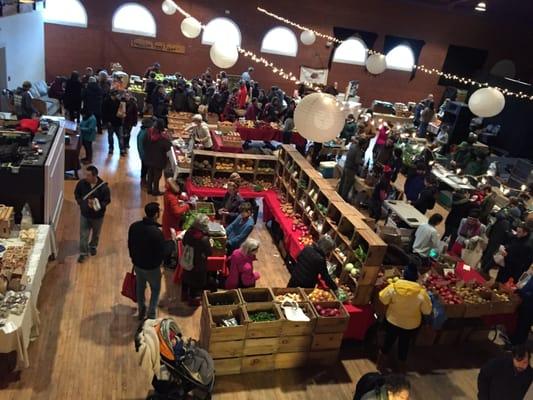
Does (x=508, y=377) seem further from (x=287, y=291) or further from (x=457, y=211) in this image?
(x=457, y=211)

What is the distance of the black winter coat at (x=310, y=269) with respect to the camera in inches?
199

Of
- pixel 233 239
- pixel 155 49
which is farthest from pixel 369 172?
pixel 155 49

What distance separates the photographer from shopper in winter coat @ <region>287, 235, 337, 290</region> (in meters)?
5.05

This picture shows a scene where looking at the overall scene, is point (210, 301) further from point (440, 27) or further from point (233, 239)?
point (440, 27)

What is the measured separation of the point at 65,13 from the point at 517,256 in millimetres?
14559

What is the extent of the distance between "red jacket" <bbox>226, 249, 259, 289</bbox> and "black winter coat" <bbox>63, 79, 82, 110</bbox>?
729cm

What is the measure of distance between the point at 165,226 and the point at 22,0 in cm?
662

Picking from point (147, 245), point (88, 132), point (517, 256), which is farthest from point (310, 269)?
point (88, 132)

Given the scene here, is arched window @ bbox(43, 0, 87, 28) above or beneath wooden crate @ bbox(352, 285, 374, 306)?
above

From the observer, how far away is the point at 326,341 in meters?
4.86

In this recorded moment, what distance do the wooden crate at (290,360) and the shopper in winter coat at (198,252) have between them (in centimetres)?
129

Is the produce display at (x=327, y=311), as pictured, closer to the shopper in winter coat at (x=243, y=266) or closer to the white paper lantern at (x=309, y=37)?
the shopper in winter coat at (x=243, y=266)

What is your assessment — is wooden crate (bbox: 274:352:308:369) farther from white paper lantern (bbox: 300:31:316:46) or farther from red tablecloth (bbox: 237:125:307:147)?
white paper lantern (bbox: 300:31:316:46)

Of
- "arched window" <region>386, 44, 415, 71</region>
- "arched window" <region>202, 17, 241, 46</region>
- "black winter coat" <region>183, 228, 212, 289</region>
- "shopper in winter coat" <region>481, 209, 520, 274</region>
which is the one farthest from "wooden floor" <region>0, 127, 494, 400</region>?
"arched window" <region>386, 44, 415, 71</region>
